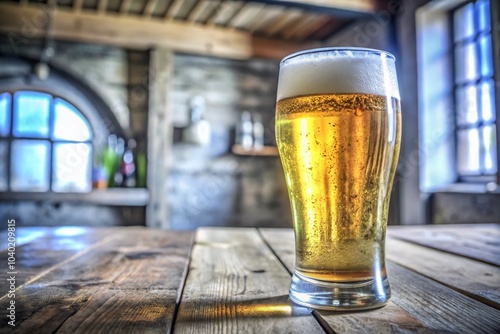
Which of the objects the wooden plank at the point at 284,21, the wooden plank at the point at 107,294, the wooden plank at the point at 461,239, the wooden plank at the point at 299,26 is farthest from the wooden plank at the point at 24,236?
the wooden plank at the point at 299,26

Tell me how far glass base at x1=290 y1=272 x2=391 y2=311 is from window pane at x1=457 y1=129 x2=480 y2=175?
281cm

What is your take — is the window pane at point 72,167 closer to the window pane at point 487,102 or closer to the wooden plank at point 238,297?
the window pane at point 487,102

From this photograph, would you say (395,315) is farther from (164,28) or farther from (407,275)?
(164,28)

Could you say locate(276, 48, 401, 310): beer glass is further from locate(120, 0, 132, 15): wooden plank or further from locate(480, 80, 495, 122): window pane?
locate(120, 0, 132, 15): wooden plank

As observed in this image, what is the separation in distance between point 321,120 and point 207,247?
54cm

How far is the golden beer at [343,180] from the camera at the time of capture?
0.50 metres

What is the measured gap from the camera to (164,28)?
162 inches

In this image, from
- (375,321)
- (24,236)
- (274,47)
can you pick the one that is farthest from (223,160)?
(375,321)

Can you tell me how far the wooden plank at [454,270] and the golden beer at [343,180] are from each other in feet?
0.47

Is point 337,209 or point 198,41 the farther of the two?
point 198,41

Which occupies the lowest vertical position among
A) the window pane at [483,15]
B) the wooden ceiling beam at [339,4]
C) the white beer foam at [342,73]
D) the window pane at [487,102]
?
the white beer foam at [342,73]

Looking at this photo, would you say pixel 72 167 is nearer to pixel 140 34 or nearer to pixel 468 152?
pixel 140 34

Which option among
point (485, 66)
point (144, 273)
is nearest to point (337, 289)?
point (144, 273)

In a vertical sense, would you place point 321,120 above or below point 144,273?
above
